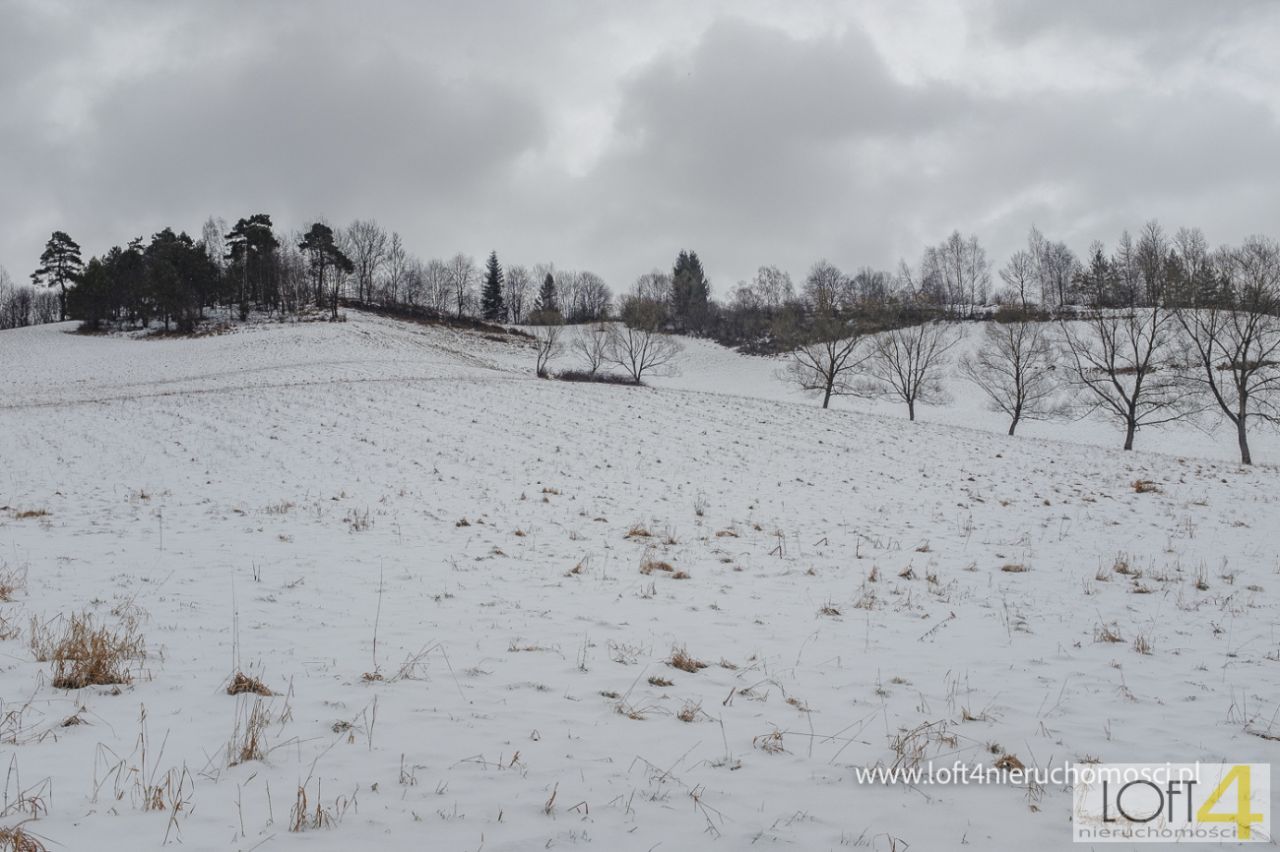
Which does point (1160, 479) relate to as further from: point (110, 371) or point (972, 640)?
point (110, 371)

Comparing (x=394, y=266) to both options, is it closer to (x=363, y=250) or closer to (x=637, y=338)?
(x=363, y=250)

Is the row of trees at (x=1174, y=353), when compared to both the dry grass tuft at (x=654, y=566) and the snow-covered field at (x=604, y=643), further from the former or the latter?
the dry grass tuft at (x=654, y=566)

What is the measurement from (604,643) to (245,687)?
3.10m

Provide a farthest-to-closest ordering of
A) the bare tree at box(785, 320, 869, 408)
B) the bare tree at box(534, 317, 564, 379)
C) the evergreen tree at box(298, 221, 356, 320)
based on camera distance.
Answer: the evergreen tree at box(298, 221, 356, 320), the bare tree at box(534, 317, 564, 379), the bare tree at box(785, 320, 869, 408)

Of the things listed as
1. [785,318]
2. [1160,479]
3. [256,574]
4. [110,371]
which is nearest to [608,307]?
[785,318]

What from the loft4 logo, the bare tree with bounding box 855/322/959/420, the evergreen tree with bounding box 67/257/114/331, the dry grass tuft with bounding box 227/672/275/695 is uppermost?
the evergreen tree with bounding box 67/257/114/331

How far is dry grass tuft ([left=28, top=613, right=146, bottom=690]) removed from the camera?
4613 millimetres

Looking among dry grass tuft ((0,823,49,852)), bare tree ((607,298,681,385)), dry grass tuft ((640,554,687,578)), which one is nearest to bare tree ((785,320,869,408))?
bare tree ((607,298,681,385))

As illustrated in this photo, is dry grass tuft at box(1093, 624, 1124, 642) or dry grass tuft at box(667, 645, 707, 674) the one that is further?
dry grass tuft at box(1093, 624, 1124, 642)

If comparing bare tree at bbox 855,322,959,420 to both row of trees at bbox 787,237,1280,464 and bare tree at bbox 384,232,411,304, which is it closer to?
row of trees at bbox 787,237,1280,464

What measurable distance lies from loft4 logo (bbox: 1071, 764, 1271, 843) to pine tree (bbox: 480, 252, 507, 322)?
96.6m

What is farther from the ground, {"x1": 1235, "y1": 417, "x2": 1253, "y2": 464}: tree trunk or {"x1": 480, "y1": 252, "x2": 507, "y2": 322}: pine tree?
{"x1": 480, "y1": 252, "x2": 507, "y2": 322}: pine tree

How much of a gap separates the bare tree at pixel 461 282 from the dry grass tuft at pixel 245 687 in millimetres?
102027

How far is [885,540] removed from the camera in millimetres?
10953
